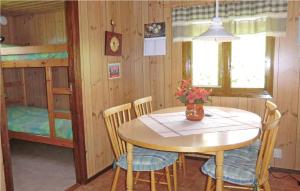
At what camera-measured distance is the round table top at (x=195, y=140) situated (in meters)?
1.60

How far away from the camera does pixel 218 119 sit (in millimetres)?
2258

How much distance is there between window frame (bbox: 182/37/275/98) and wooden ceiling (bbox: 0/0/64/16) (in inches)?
78.7

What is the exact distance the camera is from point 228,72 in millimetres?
3143

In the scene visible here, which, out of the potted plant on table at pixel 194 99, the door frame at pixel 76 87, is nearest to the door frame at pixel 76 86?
the door frame at pixel 76 87

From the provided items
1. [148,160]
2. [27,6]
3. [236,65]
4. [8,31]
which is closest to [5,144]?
[148,160]

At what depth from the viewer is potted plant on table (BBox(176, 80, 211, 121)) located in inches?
86.0

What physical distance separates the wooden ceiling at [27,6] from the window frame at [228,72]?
200 centimetres

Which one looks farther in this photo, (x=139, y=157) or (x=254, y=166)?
(x=139, y=157)

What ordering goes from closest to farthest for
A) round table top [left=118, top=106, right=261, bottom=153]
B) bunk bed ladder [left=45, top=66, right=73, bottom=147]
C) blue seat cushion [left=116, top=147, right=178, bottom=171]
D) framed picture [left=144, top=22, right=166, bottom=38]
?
round table top [left=118, top=106, right=261, bottom=153] → blue seat cushion [left=116, top=147, right=178, bottom=171] → bunk bed ladder [left=45, top=66, right=73, bottom=147] → framed picture [left=144, top=22, right=166, bottom=38]

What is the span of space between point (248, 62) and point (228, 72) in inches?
10.0

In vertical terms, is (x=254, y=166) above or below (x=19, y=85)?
below

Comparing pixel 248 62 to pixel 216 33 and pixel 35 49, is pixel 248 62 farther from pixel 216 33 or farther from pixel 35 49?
pixel 35 49

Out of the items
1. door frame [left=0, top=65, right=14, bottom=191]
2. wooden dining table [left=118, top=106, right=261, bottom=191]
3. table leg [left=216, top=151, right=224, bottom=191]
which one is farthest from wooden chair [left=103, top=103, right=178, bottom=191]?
door frame [left=0, top=65, right=14, bottom=191]

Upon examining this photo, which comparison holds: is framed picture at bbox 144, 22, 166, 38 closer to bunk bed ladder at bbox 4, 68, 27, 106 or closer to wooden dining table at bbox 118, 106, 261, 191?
wooden dining table at bbox 118, 106, 261, 191
